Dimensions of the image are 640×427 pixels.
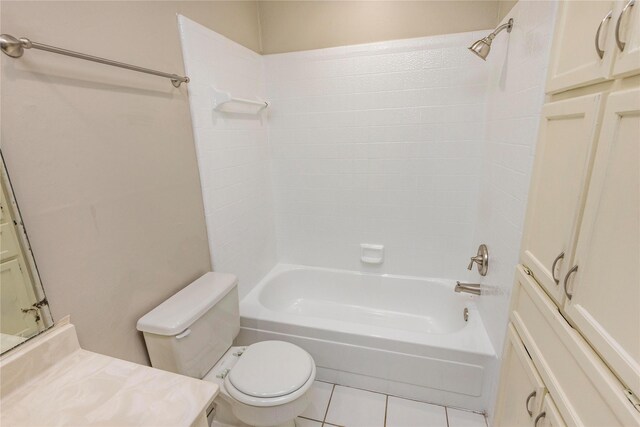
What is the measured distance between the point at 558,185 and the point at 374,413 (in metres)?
1.43

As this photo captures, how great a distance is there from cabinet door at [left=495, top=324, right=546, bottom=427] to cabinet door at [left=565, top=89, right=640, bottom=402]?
1.21ft

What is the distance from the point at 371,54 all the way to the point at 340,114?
416 mm

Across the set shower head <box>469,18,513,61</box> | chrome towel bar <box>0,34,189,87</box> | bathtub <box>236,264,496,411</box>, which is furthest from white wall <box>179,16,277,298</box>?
shower head <box>469,18,513,61</box>

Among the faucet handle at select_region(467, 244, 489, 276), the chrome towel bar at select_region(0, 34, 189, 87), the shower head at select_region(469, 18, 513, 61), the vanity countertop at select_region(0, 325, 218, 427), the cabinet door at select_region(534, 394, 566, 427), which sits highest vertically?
the shower head at select_region(469, 18, 513, 61)

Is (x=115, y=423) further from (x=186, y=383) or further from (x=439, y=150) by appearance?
(x=439, y=150)

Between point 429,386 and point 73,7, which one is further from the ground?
point 73,7

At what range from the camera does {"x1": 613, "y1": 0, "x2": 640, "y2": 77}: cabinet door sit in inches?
24.1

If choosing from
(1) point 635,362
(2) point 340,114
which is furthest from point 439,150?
(1) point 635,362

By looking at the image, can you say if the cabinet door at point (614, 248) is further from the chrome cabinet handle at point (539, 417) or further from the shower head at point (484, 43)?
the shower head at point (484, 43)

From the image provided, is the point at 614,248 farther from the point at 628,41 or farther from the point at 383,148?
the point at 383,148

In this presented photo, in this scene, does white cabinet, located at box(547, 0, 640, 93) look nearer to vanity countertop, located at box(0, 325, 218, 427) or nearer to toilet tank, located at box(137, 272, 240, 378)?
vanity countertop, located at box(0, 325, 218, 427)

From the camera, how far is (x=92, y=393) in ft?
2.61

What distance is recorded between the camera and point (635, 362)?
23.2 inches

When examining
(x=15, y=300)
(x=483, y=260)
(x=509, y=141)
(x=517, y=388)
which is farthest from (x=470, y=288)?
(x=15, y=300)
